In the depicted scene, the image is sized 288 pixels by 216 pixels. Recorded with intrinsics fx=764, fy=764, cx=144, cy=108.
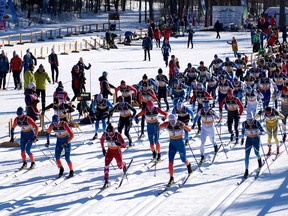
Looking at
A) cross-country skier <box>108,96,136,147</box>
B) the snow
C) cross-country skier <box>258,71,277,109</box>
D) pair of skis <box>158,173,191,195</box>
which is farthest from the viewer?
cross-country skier <box>258,71,277,109</box>

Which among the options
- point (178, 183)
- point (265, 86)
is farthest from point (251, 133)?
point (265, 86)

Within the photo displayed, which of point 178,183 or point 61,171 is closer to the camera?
point 178,183

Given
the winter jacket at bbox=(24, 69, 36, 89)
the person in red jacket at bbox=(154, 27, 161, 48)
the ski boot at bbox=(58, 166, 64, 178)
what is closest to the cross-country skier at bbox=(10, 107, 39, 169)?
the ski boot at bbox=(58, 166, 64, 178)

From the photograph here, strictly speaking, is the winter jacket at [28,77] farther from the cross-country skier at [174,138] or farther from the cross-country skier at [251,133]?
the cross-country skier at [251,133]

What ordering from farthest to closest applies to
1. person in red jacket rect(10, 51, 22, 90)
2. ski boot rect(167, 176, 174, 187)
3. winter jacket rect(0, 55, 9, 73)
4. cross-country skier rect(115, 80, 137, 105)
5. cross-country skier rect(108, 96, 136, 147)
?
person in red jacket rect(10, 51, 22, 90), winter jacket rect(0, 55, 9, 73), cross-country skier rect(115, 80, 137, 105), cross-country skier rect(108, 96, 136, 147), ski boot rect(167, 176, 174, 187)

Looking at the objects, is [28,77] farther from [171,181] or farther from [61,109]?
[171,181]

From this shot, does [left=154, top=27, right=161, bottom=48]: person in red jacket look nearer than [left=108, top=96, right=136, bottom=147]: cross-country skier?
No

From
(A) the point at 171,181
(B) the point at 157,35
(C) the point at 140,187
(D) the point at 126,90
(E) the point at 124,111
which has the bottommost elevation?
(C) the point at 140,187

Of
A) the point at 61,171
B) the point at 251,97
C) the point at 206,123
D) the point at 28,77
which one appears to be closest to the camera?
the point at 61,171

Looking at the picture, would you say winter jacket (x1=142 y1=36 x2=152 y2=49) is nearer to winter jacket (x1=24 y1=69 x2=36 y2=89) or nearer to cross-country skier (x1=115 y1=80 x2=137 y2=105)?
winter jacket (x1=24 y1=69 x2=36 y2=89)

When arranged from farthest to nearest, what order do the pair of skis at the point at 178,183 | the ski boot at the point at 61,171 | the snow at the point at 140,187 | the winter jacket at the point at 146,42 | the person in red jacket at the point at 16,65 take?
the winter jacket at the point at 146,42
the person in red jacket at the point at 16,65
the ski boot at the point at 61,171
the pair of skis at the point at 178,183
the snow at the point at 140,187

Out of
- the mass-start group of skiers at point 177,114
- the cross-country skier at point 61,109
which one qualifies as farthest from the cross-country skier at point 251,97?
the cross-country skier at point 61,109

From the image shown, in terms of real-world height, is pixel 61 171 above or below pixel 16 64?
below

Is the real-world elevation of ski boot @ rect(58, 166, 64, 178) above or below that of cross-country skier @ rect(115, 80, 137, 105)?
below
